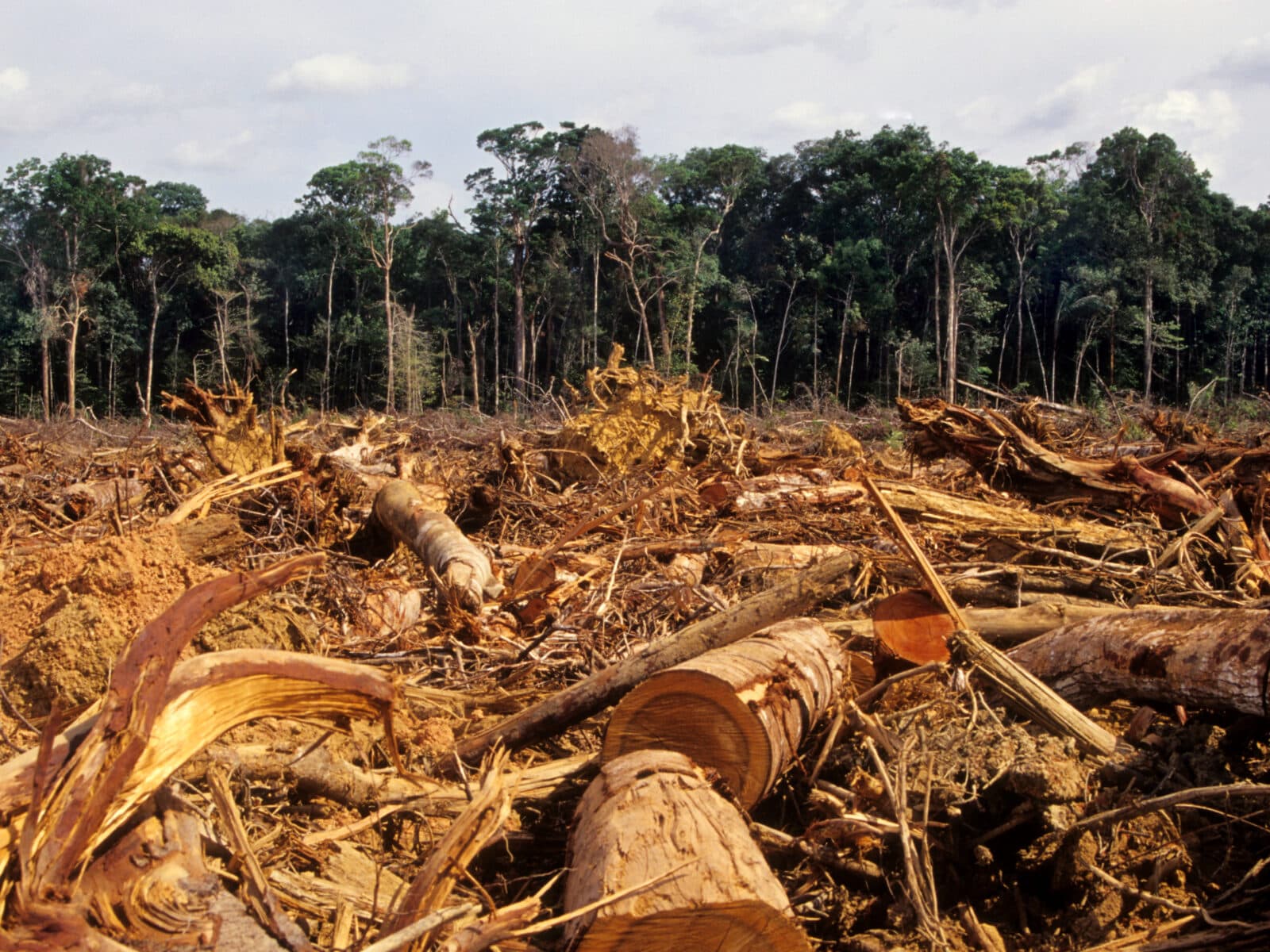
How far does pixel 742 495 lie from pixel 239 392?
3.56 meters

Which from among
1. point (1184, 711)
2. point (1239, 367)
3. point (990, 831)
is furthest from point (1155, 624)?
point (1239, 367)

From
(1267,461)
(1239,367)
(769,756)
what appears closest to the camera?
(769,756)

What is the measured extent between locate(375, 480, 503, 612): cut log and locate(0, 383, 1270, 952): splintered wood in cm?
4

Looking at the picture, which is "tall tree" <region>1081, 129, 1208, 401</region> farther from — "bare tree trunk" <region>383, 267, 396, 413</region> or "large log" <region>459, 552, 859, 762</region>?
"large log" <region>459, 552, 859, 762</region>

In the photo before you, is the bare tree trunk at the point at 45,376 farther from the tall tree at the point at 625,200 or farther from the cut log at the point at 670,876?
the cut log at the point at 670,876

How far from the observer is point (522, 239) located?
3681 centimetres

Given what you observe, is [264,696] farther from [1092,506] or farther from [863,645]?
[1092,506]

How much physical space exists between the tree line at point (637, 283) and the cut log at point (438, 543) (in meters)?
26.3

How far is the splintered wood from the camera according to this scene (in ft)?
6.25

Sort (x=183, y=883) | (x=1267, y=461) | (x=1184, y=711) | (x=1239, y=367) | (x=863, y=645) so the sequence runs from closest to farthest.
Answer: (x=183, y=883) < (x=1184, y=711) < (x=863, y=645) < (x=1267, y=461) < (x=1239, y=367)

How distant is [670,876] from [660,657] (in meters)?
1.30

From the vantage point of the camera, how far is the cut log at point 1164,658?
2.83 metres

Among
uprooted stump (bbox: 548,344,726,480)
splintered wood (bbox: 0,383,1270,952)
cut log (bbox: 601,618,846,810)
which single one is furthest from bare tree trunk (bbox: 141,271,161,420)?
cut log (bbox: 601,618,846,810)

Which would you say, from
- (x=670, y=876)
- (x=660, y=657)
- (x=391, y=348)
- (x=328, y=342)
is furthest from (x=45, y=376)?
(x=670, y=876)
